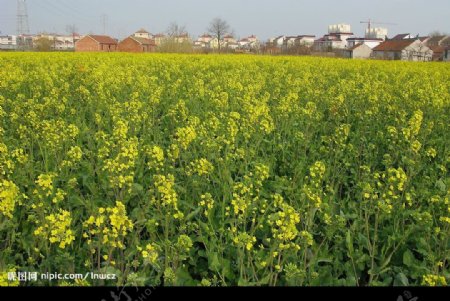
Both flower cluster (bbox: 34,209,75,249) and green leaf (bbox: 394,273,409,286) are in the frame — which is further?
green leaf (bbox: 394,273,409,286)

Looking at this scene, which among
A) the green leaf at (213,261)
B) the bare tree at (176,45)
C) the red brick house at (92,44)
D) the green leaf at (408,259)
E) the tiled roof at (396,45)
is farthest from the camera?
the tiled roof at (396,45)

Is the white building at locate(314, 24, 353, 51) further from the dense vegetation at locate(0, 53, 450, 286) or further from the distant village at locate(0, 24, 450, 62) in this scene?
the dense vegetation at locate(0, 53, 450, 286)

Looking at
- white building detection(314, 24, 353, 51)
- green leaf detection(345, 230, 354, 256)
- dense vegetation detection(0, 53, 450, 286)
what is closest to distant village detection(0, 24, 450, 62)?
white building detection(314, 24, 353, 51)

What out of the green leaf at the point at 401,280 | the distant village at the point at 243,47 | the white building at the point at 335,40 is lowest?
the green leaf at the point at 401,280

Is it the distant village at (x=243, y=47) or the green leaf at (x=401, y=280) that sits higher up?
the distant village at (x=243, y=47)

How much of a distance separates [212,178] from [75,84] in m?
7.04

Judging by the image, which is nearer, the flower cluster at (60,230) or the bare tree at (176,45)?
the flower cluster at (60,230)

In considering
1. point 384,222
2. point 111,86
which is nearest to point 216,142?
point 384,222

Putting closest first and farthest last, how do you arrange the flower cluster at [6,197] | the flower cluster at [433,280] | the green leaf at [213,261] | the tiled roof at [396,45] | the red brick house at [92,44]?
the flower cluster at [433,280]
the flower cluster at [6,197]
the green leaf at [213,261]
the red brick house at [92,44]
the tiled roof at [396,45]

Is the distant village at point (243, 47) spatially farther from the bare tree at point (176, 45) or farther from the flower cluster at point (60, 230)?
the flower cluster at point (60, 230)

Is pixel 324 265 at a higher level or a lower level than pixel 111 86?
lower

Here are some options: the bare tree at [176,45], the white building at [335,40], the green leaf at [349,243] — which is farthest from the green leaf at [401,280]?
the white building at [335,40]
